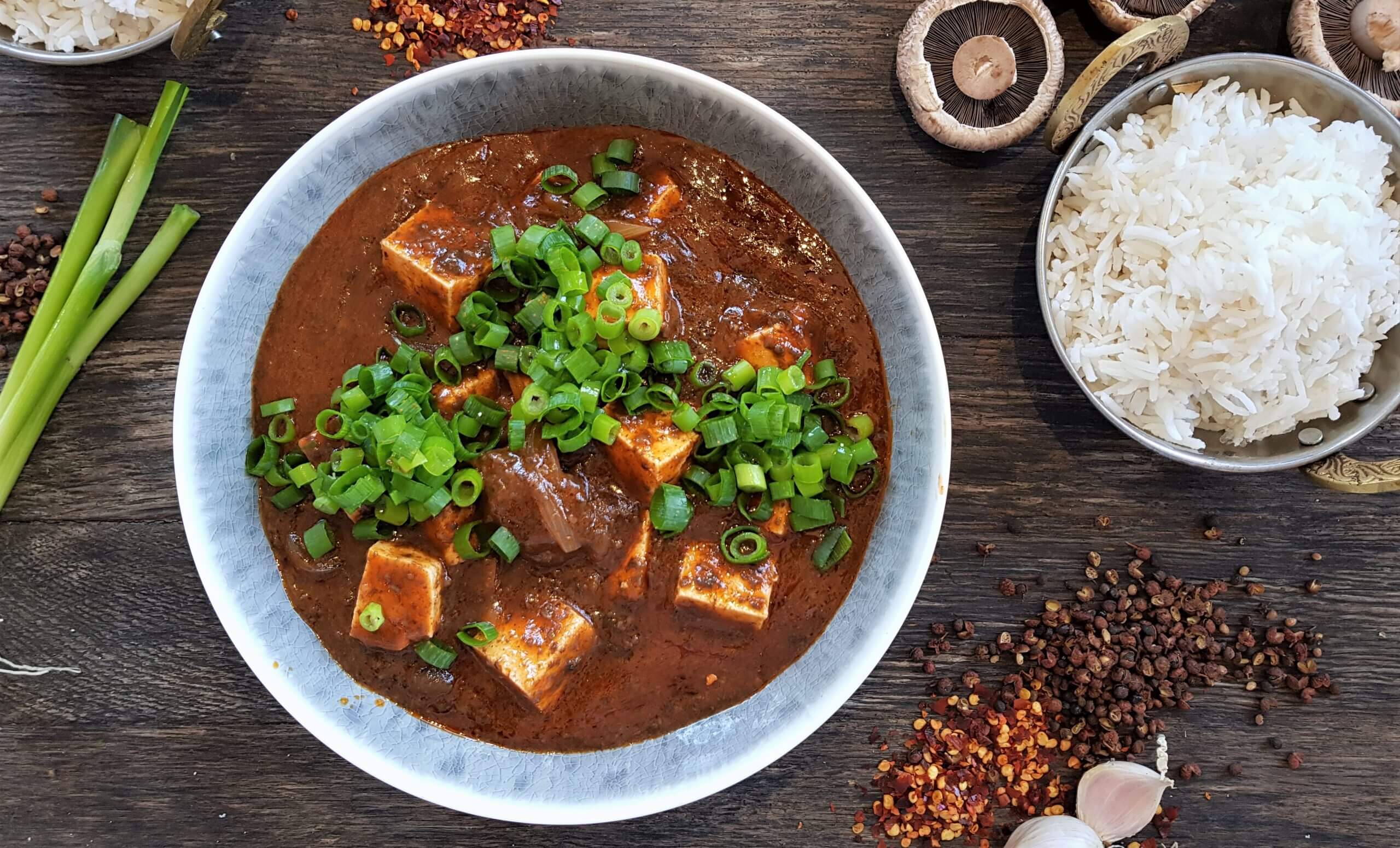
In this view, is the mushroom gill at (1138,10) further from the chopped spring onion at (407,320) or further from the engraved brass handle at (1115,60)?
the chopped spring onion at (407,320)

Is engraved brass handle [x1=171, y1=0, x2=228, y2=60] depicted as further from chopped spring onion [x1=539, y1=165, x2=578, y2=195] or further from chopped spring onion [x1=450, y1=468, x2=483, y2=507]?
chopped spring onion [x1=450, y1=468, x2=483, y2=507]

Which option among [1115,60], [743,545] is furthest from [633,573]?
[1115,60]

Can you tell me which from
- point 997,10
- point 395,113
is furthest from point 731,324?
point 997,10

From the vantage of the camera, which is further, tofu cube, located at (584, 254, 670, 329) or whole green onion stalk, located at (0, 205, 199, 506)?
whole green onion stalk, located at (0, 205, 199, 506)

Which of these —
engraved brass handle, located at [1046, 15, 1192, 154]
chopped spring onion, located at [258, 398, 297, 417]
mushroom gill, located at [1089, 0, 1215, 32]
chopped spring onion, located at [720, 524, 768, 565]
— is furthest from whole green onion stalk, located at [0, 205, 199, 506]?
mushroom gill, located at [1089, 0, 1215, 32]

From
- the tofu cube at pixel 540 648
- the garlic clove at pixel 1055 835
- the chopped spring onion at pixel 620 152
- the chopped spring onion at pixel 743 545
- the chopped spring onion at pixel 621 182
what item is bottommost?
the garlic clove at pixel 1055 835

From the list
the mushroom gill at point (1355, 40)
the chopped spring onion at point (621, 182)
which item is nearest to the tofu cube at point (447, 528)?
the chopped spring onion at point (621, 182)

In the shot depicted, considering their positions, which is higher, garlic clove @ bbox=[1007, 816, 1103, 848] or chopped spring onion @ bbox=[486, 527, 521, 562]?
chopped spring onion @ bbox=[486, 527, 521, 562]
